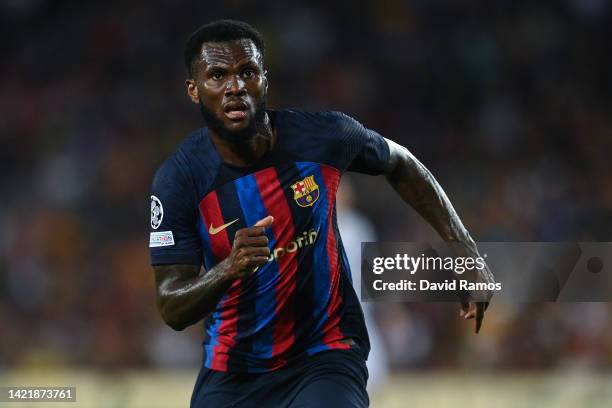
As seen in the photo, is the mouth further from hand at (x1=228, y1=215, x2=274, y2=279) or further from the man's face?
hand at (x1=228, y1=215, x2=274, y2=279)

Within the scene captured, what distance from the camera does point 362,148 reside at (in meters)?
4.20

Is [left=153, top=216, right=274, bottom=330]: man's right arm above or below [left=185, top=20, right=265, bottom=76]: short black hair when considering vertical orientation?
below

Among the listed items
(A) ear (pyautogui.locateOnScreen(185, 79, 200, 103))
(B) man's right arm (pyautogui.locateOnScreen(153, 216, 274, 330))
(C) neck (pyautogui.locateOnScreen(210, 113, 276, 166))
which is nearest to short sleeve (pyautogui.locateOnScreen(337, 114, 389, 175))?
(C) neck (pyautogui.locateOnScreen(210, 113, 276, 166))

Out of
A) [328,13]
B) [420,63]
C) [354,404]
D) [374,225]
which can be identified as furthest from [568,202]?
[354,404]

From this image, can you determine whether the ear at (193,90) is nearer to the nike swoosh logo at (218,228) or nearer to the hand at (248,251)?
the nike swoosh logo at (218,228)

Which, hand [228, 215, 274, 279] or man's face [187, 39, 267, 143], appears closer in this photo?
hand [228, 215, 274, 279]

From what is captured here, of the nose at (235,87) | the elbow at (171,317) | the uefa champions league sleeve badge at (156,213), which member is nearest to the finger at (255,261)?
the elbow at (171,317)

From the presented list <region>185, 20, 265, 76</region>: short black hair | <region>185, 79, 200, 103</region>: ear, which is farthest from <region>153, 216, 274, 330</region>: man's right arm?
<region>185, 20, 265, 76</region>: short black hair

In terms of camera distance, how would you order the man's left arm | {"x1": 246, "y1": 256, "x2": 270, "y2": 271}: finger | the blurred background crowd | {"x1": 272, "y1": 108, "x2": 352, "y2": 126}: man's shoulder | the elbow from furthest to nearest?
the blurred background crowd, the man's left arm, {"x1": 272, "y1": 108, "x2": 352, "y2": 126}: man's shoulder, the elbow, {"x1": 246, "y1": 256, "x2": 270, "y2": 271}: finger

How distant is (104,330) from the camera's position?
37.0 feet

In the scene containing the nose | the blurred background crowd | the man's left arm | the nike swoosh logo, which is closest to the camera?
the nose

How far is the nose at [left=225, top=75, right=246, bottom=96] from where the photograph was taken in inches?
150

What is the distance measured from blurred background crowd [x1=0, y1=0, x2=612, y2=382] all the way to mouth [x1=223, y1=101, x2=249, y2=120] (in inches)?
247

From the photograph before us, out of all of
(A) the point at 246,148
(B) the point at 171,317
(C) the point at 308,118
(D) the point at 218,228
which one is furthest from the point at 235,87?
(B) the point at 171,317
